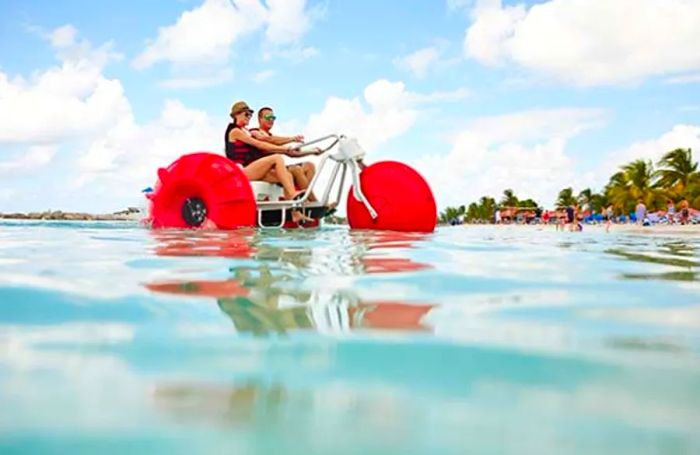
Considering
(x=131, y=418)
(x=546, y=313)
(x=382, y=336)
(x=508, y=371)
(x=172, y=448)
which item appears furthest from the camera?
(x=546, y=313)

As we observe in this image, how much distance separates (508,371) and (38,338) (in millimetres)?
1320

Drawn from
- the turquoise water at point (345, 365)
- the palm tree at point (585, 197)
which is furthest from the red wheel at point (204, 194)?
the palm tree at point (585, 197)

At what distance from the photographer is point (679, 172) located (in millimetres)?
46344

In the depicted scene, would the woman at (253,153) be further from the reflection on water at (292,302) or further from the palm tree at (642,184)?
the palm tree at (642,184)

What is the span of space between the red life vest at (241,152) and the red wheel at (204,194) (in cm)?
72

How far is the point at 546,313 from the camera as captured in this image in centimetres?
229

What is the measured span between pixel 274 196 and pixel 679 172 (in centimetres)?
4404

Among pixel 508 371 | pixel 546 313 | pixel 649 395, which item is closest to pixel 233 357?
pixel 508 371

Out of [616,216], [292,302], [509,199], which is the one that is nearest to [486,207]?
[509,199]

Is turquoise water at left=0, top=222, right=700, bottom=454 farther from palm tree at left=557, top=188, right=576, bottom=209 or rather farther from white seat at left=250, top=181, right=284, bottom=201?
palm tree at left=557, top=188, right=576, bottom=209

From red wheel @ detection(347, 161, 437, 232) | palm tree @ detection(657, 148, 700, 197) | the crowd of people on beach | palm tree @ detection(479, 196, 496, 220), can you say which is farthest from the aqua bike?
palm tree @ detection(479, 196, 496, 220)

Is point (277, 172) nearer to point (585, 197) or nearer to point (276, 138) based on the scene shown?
point (276, 138)

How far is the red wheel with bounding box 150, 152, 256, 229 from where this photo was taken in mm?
8516

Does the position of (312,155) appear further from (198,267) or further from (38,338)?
(38,338)
